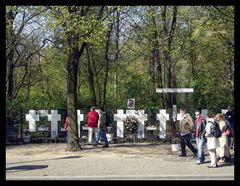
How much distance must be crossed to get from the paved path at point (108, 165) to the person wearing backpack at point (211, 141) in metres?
0.31

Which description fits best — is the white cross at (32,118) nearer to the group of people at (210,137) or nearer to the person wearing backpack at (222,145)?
the group of people at (210,137)

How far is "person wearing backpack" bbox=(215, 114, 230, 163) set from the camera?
581 inches

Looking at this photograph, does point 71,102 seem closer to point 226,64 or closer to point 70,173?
point 70,173

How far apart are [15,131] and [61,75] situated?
18279 millimetres

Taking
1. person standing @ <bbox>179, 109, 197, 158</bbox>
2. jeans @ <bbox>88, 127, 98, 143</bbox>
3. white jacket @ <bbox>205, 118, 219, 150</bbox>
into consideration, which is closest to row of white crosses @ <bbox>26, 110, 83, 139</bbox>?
jeans @ <bbox>88, 127, 98, 143</bbox>

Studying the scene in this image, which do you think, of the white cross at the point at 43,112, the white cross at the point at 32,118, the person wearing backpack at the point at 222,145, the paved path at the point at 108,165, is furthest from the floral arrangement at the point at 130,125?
the person wearing backpack at the point at 222,145

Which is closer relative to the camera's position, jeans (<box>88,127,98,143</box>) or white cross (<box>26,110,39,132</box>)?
jeans (<box>88,127,98,143</box>)

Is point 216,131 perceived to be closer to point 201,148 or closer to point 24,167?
point 201,148

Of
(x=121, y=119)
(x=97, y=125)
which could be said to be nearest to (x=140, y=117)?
(x=121, y=119)

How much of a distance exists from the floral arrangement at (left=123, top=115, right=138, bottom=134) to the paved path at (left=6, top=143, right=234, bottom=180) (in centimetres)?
355

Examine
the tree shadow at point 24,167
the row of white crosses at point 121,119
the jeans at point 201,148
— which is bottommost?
the tree shadow at point 24,167

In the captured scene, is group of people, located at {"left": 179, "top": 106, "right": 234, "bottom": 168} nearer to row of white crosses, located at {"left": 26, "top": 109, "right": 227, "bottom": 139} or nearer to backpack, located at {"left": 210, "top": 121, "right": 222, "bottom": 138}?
backpack, located at {"left": 210, "top": 121, "right": 222, "bottom": 138}

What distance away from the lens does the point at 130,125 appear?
2311cm

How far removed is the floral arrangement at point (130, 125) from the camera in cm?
2305
